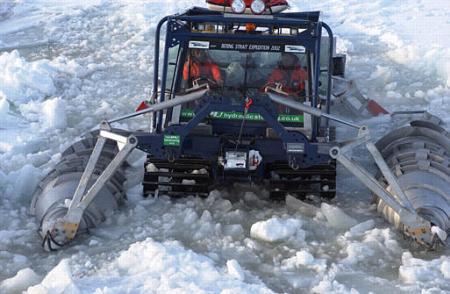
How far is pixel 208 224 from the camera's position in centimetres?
705

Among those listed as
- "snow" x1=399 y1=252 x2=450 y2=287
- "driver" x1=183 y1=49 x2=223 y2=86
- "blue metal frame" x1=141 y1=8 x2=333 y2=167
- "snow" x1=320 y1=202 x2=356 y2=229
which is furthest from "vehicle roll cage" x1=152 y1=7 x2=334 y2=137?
"snow" x1=399 y1=252 x2=450 y2=287

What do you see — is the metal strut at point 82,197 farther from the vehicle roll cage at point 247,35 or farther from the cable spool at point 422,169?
the cable spool at point 422,169

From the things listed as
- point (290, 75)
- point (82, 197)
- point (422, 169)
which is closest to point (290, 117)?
point (290, 75)

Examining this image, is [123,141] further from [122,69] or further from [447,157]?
[122,69]

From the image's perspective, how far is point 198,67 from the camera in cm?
805

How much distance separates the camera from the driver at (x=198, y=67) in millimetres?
8005

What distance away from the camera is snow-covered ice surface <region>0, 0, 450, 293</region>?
600 centimetres

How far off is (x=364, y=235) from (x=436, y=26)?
11066mm

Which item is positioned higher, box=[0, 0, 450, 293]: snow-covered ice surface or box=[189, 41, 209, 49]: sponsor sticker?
box=[189, 41, 209, 49]: sponsor sticker

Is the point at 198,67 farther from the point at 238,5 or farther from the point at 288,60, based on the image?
the point at 288,60

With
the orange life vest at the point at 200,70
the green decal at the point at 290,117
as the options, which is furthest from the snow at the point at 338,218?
the orange life vest at the point at 200,70

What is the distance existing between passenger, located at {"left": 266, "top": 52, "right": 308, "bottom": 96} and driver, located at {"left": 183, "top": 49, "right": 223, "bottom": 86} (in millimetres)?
699

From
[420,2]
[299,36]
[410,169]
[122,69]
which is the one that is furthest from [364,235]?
[420,2]

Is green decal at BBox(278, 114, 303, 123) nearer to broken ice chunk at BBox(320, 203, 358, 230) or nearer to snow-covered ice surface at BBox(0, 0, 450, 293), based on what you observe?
snow-covered ice surface at BBox(0, 0, 450, 293)
